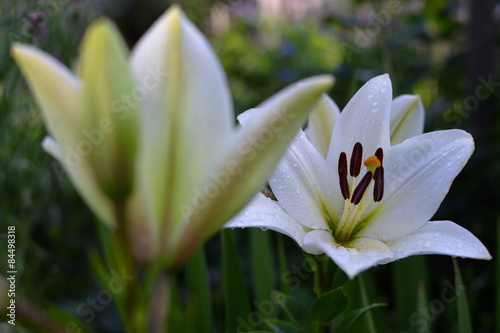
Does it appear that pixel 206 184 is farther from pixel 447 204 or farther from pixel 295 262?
pixel 447 204

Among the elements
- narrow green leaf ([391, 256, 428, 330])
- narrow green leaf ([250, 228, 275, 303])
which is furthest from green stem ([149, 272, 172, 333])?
narrow green leaf ([391, 256, 428, 330])

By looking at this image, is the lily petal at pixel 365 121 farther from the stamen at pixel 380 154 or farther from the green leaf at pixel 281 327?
the green leaf at pixel 281 327

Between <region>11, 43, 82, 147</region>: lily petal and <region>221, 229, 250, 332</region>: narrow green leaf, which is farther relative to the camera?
<region>221, 229, 250, 332</region>: narrow green leaf

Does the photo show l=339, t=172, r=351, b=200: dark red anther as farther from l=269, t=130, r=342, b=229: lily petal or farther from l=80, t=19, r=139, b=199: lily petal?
l=80, t=19, r=139, b=199: lily petal

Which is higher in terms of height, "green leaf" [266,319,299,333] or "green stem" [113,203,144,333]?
"green stem" [113,203,144,333]

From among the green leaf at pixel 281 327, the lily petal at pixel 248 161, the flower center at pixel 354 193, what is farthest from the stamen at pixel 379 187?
the lily petal at pixel 248 161

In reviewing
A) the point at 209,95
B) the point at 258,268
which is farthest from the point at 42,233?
the point at 209,95
